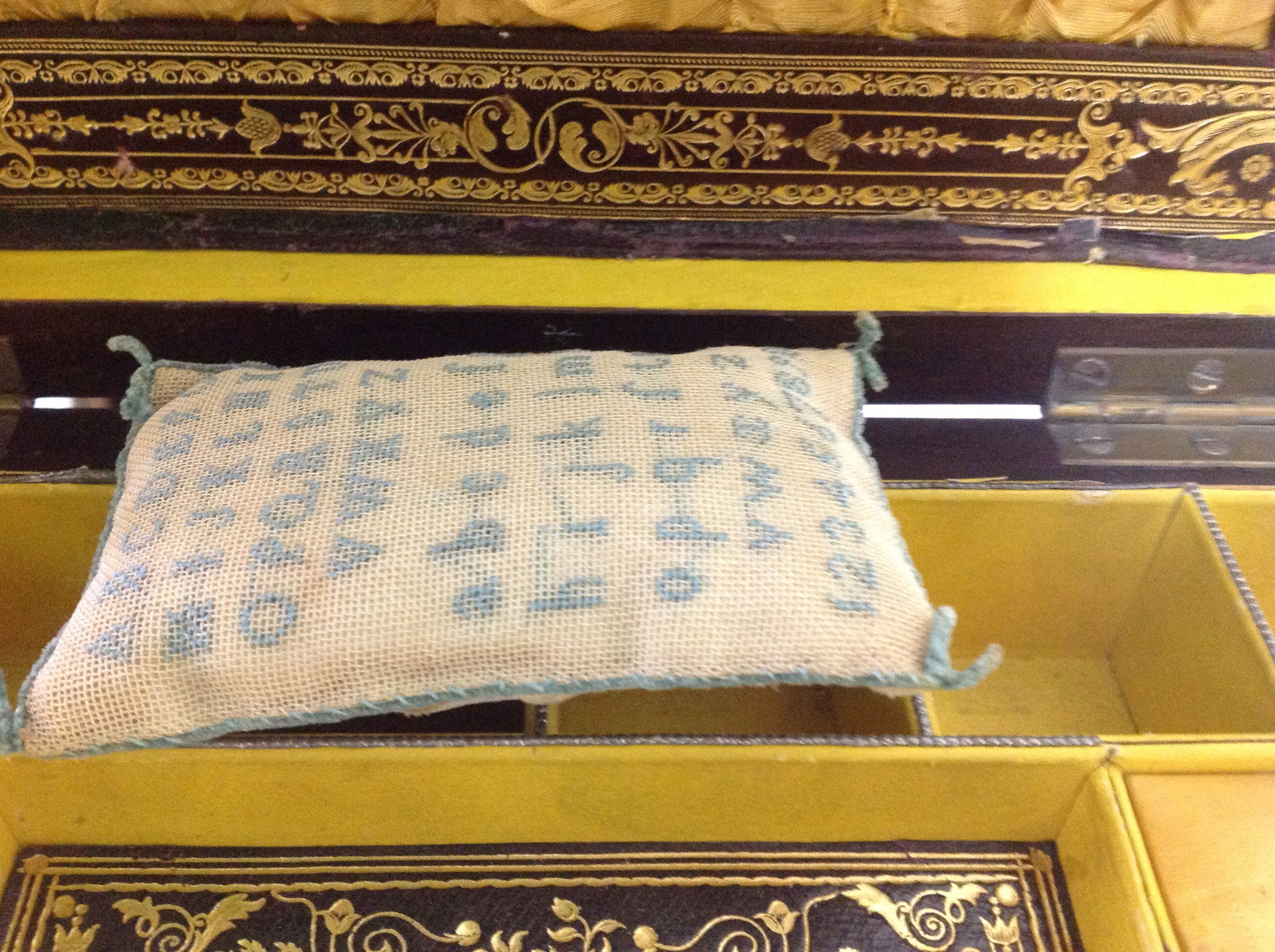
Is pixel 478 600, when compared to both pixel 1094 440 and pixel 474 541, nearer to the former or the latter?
pixel 474 541

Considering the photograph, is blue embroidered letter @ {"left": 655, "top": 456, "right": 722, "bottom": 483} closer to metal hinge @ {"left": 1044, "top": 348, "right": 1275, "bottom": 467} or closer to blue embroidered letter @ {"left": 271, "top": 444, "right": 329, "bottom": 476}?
blue embroidered letter @ {"left": 271, "top": 444, "right": 329, "bottom": 476}

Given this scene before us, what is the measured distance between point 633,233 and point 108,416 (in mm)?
683

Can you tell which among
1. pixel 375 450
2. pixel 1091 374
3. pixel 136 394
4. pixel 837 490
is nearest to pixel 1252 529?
pixel 1091 374

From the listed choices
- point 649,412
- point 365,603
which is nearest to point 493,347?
point 649,412

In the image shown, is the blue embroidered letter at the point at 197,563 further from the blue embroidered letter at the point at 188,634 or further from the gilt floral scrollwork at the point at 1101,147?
the gilt floral scrollwork at the point at 1101,147

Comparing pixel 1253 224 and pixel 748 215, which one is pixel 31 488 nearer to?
pixel 748 215

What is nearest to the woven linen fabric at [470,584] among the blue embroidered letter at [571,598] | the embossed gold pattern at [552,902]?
the blue embroidered letter at [571,598]

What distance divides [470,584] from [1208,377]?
97cm

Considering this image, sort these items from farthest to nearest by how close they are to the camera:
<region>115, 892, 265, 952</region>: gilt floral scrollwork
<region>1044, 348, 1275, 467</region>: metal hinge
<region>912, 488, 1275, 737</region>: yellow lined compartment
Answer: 1. <region>1044, 348, 1275, 467</region>: metal hinge
2. <region>912, 488, 1275, 737</region>: yellow lined compartment
3. <region>115, 892, 265, 952</region>: gilt floral scrollwork

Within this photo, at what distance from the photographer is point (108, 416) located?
3.92 ft

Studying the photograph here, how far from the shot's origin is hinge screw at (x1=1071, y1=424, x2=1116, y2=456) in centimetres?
119

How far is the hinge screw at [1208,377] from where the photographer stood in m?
1.20

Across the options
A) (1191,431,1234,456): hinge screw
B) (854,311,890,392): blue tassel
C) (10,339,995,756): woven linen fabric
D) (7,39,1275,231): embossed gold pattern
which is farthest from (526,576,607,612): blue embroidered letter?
(1191,431,1234,456): hinge screw

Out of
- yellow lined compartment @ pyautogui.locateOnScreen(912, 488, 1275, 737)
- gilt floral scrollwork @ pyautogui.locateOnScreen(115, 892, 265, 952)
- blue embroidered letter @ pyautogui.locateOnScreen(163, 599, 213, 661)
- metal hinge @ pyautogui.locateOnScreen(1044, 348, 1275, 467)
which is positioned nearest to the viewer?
blue embroidered letter @ pyautogui.locateOnScreen(163, 599, 213, 661)
